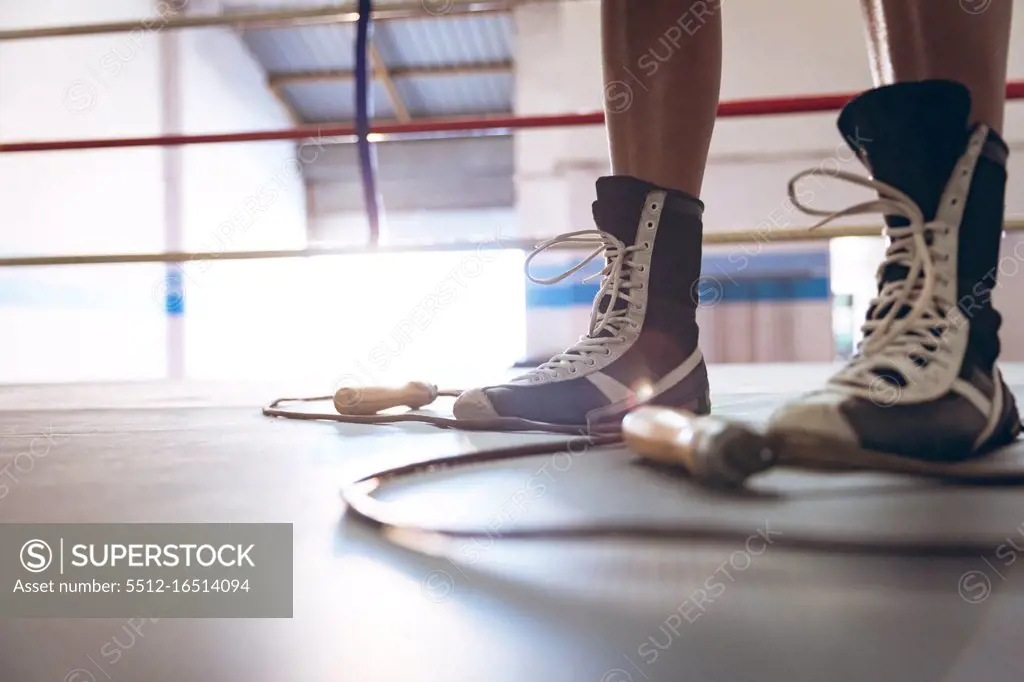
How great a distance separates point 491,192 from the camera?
6.21 m

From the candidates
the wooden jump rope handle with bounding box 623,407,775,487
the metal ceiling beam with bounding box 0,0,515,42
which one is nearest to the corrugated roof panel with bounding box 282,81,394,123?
the metal ceiling beam with bounding box 0,0,515,42

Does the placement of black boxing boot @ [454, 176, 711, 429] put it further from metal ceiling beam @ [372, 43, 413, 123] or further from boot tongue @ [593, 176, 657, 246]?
metal ceiling beam @ [372, 43, 413, 123]

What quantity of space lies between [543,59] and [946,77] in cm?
381

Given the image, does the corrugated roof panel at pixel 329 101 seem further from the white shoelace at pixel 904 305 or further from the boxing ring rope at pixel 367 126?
the white shoelace at pixel 904 305

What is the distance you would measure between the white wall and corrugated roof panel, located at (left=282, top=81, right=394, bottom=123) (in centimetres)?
63

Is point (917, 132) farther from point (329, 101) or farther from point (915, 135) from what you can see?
point (329, 101)

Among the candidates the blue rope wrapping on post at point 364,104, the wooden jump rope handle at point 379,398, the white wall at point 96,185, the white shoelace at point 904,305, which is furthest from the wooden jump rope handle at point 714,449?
the white wall at point 96,185

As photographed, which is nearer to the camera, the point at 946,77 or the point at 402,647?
the point at 402,647

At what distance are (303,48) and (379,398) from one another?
14.4 ft

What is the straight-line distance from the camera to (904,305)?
481 mm

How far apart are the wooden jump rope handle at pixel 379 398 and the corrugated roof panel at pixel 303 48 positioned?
3.64 meters

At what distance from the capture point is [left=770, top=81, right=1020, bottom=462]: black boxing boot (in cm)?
44

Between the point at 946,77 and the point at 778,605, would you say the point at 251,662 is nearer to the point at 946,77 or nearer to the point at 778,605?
the point at 778,605

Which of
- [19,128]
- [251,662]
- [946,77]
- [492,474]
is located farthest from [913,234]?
[19,128]
